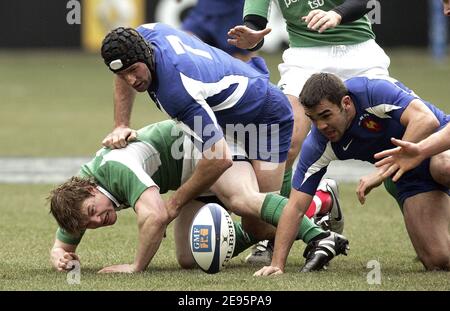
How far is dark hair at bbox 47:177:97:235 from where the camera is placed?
6.41 metres

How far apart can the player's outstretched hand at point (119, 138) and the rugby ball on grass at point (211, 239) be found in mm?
740

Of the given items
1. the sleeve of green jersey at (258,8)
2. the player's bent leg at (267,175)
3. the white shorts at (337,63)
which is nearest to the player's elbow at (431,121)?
the player's bent leg at (267,175)

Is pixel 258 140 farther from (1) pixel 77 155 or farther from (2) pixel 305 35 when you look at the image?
(1) pixel 77 155

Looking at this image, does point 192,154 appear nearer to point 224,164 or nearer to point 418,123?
point 224,164

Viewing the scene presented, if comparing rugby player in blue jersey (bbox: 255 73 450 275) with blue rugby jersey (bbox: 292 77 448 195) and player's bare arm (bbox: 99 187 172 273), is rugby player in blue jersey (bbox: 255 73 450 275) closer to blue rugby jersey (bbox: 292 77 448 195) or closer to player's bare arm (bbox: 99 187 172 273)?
blue rugby jersey (bbox: 292 77 448 195)

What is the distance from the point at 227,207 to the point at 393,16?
16.5 metres

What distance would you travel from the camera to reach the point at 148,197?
645 centimetres

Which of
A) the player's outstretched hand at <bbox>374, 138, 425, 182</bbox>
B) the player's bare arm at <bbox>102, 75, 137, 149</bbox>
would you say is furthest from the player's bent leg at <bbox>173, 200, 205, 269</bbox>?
the player's outstretched hand at <bbox>374, 138, 425, 182</bbox>

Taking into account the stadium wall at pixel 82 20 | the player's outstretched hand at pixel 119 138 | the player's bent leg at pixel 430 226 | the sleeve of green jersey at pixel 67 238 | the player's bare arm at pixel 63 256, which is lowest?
the stadium wall at pixel 82 20

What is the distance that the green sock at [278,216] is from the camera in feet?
21.8

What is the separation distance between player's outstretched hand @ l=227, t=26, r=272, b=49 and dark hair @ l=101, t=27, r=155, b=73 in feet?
3.62

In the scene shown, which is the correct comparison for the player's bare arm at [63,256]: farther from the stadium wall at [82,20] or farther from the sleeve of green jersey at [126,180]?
the stadium wall at [82,20]

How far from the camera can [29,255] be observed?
7.15 meters

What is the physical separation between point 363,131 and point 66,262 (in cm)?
186
